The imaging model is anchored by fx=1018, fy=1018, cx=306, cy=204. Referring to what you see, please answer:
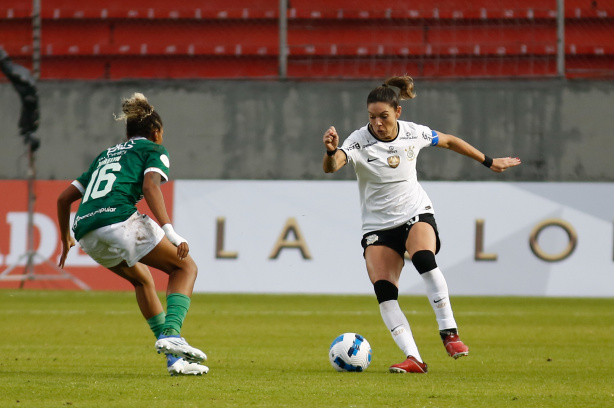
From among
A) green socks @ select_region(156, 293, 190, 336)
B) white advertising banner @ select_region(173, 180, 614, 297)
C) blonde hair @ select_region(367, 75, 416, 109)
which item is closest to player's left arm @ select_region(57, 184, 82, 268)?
green socks @ select_region(156, 293, 190, 336)

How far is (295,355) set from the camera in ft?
23.3

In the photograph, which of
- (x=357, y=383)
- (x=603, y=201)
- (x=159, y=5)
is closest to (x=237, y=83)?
(x=159, y=5)

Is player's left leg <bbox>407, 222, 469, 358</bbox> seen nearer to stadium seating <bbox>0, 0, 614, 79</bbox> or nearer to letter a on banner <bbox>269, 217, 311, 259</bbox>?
letter a on banner <bbox>269, 217, 311, 259</bbox>

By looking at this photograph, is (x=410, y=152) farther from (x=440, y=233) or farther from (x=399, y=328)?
(x=440, y=233)

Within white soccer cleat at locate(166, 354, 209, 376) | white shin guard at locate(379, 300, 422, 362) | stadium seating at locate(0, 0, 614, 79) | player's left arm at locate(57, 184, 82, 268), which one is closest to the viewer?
white soccer cleat at locate(166, 354, 209, 376)

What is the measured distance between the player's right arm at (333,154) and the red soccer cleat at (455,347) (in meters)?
1.16

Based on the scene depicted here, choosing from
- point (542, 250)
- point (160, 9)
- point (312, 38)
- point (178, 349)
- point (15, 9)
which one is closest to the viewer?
point (178, 349)

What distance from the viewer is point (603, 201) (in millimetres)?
13148

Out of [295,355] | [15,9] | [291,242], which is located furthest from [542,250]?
[15,9]

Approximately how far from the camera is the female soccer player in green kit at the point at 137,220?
5473mm

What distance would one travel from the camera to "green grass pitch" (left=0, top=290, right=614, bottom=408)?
4.70 meters

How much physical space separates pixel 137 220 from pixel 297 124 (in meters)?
10.2

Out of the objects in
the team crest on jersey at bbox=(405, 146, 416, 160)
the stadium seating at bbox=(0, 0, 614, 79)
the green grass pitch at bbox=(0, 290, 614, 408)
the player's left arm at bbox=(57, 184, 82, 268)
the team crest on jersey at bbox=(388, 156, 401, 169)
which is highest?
the stadium seating at bbox=(0, 0, 614, 79)

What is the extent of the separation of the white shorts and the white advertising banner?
7.68 metres
